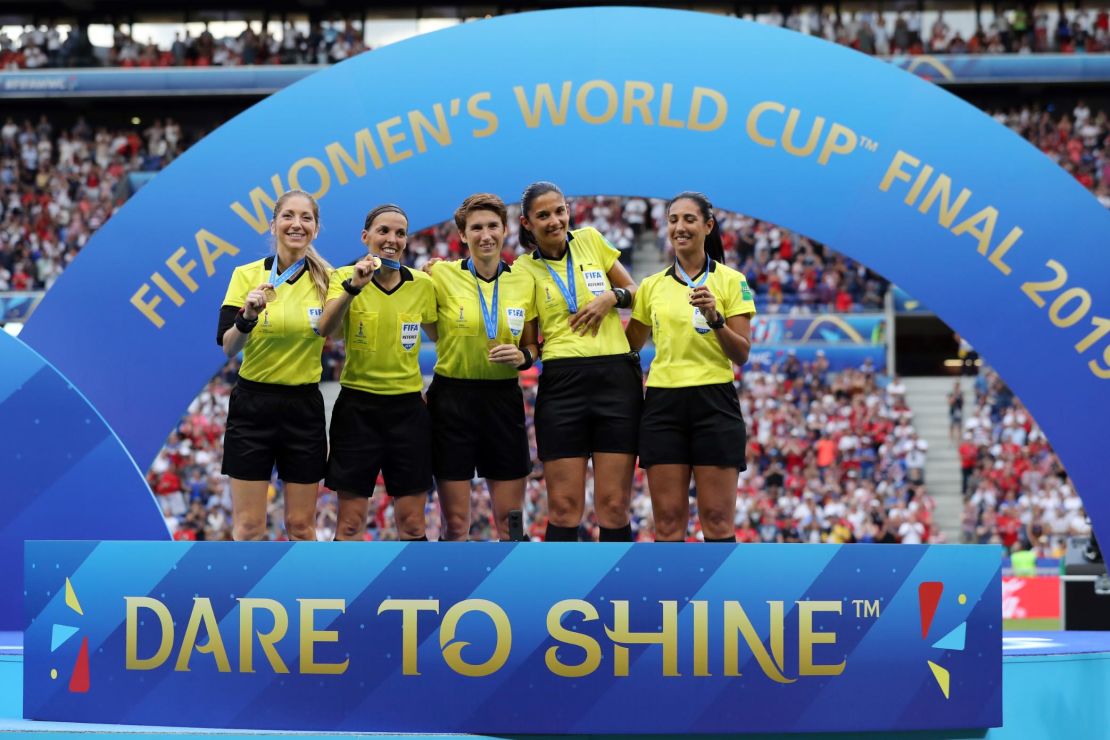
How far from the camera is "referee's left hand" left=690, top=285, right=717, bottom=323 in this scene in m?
5.52

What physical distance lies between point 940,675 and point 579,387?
1808mm

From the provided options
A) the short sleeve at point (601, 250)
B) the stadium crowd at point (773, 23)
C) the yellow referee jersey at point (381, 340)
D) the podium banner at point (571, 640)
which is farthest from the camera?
the stadium crowd at point (773, 23)

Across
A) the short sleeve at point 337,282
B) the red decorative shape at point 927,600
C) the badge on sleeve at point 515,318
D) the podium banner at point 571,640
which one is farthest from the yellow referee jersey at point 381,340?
the red decorative shape at point 927,600

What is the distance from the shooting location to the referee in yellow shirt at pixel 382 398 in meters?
5.77

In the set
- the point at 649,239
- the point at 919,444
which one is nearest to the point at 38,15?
the point at 649,239

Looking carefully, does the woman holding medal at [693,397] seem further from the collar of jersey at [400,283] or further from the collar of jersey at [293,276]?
the collar of jersey at [293,276]

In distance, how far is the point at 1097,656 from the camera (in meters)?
5.66

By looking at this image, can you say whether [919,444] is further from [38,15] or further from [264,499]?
[38,15]

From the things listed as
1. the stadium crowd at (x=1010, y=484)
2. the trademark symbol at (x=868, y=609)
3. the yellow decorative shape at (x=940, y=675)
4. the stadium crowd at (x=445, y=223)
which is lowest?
the stadium crowd at (x=1010, y=484)

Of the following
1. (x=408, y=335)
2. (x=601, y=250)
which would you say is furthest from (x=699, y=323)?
(x=408, y=335)

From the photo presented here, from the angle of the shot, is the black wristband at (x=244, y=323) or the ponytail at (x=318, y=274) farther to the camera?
the ponytail at (x=318, y=274)

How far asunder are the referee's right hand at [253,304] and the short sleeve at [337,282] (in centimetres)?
30

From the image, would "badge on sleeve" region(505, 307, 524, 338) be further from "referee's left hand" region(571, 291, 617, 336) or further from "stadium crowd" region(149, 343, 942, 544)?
"stadium crowd" region(149, 343, 942, 544)

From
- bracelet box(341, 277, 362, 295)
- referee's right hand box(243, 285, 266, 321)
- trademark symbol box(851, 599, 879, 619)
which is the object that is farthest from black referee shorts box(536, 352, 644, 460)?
trademark symbol box(851, 599, 879, 619)
